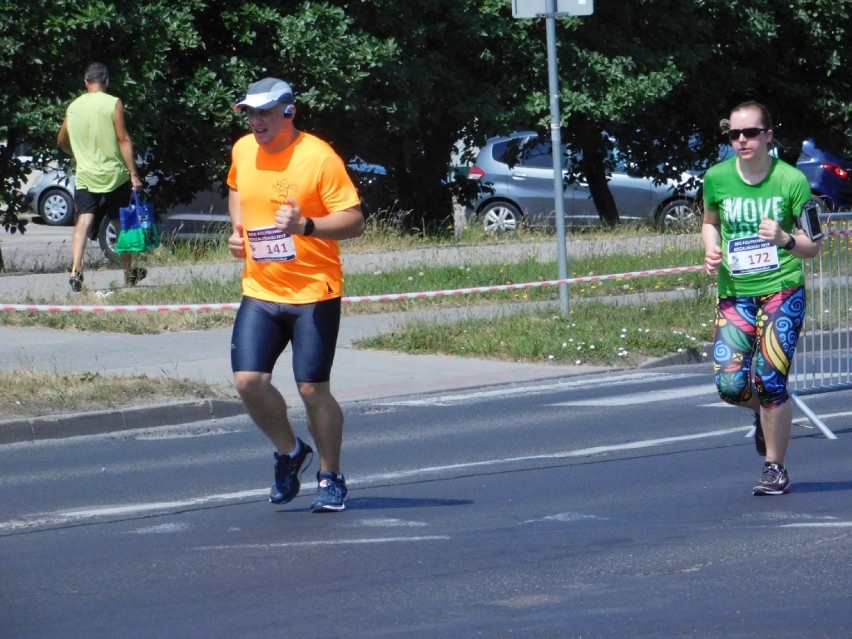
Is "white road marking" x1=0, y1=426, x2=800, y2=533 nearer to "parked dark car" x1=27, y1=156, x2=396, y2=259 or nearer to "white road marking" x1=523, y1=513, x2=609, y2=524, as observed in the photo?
"white road marking" x1=523, y1=513, x2=609, y2=524

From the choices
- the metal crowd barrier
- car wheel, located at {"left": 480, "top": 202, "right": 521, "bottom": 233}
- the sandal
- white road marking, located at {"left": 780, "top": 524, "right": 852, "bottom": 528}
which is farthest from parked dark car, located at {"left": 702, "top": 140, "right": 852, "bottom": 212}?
white road marking, located at {"left": 780, "top": 524, "right": 852, "bottom": 528}

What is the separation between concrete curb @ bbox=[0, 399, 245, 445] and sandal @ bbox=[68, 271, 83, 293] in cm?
474

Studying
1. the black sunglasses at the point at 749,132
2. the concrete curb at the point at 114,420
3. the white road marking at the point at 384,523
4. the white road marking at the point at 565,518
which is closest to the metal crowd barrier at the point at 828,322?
the black sunglasses at the point at 749,132

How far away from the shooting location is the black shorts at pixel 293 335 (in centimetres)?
703

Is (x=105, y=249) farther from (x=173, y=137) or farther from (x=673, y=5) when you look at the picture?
(x=673, y=5)

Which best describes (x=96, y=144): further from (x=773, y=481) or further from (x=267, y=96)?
(x=773, y=481)

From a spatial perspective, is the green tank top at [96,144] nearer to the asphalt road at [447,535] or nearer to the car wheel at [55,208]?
the asphalt road at [447,535]

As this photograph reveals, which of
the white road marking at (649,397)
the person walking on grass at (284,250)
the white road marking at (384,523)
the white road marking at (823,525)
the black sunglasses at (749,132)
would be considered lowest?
the white road marking at (649,397)

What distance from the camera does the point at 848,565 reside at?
6.08 meters

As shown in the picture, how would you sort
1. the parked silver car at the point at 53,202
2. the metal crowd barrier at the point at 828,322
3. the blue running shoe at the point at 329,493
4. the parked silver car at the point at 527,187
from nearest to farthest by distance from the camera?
the blue running shoe at the point at 329,493 → the metal crowd barrier at the point at 828,322 → the parked silver car at the point at 527,187 → the parked silver car at the point at 53,202

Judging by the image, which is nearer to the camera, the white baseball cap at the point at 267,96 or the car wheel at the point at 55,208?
the white baseball cap at the point at 267,96

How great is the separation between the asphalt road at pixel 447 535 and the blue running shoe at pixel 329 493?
0.08 metres

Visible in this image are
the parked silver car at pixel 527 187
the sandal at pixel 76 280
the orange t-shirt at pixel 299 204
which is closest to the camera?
the orange t-shirt at pixel 299 204

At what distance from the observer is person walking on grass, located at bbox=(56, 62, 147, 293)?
14.7 metres
